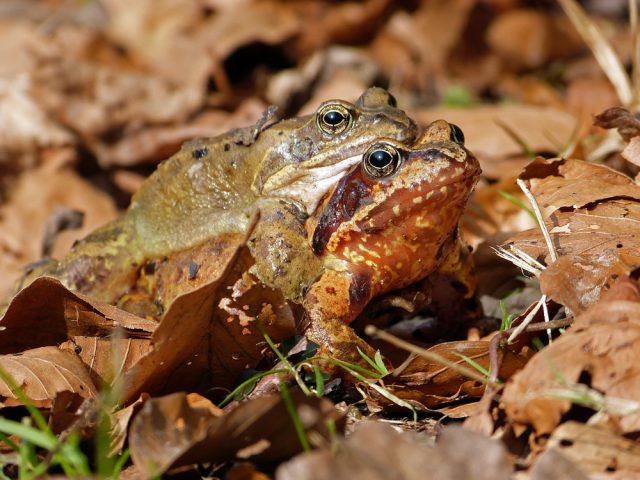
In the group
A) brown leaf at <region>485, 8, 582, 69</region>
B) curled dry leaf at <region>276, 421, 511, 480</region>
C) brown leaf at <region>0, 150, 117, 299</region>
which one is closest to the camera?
curled dry leaf at <region>276, 421, 511, 480</region>

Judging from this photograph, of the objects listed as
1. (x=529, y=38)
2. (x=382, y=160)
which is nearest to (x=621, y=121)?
(x=382, y=160)

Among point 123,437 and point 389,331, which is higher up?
point 123,437

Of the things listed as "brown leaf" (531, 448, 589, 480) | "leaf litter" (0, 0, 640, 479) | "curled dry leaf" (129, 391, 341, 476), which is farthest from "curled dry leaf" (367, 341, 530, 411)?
"brown leaf" (531, 448, 589, 480)

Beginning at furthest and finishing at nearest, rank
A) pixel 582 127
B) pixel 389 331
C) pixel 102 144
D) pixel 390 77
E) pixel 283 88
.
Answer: pixel 390 77, pixel 283 88, pixel 102 144, pixel 582 127, pixel 389 331

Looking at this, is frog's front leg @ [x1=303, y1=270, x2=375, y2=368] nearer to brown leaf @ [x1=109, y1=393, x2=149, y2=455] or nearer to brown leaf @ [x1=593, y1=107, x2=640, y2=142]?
brown leaf @ [x1=109, y1=393, x2=149, y2=455]

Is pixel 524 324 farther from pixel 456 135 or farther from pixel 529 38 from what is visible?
pixel 529 38

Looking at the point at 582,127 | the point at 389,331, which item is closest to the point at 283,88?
the point at 582,127

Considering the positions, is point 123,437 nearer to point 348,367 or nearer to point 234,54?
point 348,367
